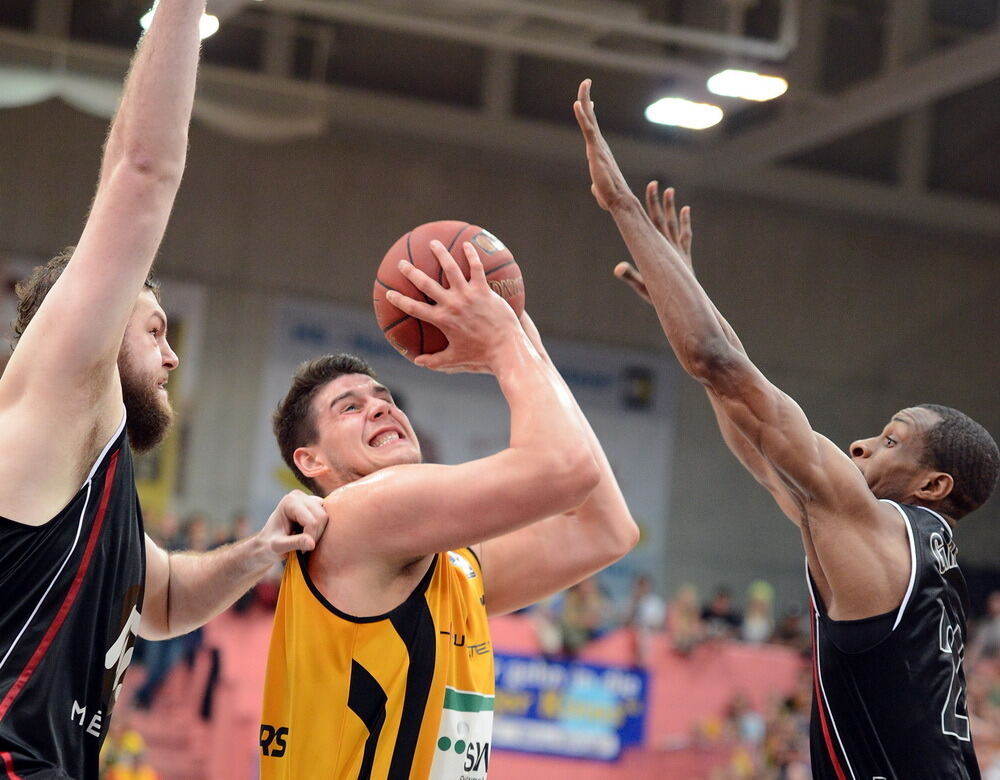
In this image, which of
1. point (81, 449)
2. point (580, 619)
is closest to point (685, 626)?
point (580, 619)

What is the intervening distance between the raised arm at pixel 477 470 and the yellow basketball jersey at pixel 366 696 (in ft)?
0.65

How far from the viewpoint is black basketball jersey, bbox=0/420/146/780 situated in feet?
9.48

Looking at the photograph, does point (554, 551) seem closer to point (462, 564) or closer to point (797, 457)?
point (462, 564)

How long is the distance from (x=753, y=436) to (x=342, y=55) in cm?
1674

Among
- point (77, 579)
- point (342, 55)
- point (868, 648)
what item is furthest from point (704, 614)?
point (77, 579)

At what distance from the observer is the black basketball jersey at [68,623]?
9.48 ft

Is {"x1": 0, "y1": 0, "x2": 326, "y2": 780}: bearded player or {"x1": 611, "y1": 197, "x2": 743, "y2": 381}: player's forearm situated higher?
{"x1": 611, "y1": 197, "x2": 743, "y2": 381}: player's forearm

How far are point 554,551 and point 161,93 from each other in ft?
6.29

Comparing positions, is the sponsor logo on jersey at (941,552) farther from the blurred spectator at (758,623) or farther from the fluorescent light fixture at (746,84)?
the blurred spectator at (758,623)

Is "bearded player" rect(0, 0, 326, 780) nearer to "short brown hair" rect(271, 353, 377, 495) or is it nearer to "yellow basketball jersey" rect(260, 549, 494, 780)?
"yellow basketball jersey" rect(260, 549, 494, 780)

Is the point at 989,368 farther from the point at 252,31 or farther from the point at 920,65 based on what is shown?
the point at 252,31

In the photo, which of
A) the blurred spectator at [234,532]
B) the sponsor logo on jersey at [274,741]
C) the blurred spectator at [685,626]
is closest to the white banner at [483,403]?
the blurred spectator at [234,532]

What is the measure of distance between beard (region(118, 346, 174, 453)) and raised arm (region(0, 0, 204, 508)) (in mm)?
311

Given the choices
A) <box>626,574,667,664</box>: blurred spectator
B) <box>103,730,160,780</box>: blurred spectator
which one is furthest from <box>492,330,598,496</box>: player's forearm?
<box>626,574,667,664</box>: blurred spectator
